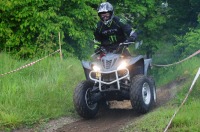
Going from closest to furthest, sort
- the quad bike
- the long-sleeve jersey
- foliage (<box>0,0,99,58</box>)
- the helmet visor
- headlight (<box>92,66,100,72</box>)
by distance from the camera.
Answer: the quad bike → headlight (<box>92,66,100,72</box>) → the helmet visor → the long-sleeve jersey → foliage (<box>0,0,99,58</box>)

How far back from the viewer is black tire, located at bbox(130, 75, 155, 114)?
770cm

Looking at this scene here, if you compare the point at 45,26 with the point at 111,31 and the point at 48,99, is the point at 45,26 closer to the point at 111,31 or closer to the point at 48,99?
the point at 48,99

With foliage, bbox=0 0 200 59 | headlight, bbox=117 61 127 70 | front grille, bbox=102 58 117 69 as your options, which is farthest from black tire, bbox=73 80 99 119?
foliage, bbox=0 0 200 59

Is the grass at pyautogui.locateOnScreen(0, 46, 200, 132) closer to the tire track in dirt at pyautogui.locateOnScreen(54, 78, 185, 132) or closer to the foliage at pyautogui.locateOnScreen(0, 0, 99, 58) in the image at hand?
the tire track in dirt at pyautogui.locateOnScreen(54, 78, 185, 132)

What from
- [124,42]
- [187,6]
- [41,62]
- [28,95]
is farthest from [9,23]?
[187,6]

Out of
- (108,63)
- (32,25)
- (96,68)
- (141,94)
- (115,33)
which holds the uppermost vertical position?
(32,25)

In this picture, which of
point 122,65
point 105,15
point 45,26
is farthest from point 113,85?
point 45,26

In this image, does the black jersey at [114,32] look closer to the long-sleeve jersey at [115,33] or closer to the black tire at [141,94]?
the long-sleeve jersey at [115,33]

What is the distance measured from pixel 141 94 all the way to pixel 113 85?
2.11 ft

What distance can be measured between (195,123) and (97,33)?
346 centimetres

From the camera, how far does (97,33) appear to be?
29.0ft

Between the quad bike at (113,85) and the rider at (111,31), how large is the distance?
1.12ft

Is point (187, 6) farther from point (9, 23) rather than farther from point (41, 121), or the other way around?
point (41, 121)

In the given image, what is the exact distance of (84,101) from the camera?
8078mm
